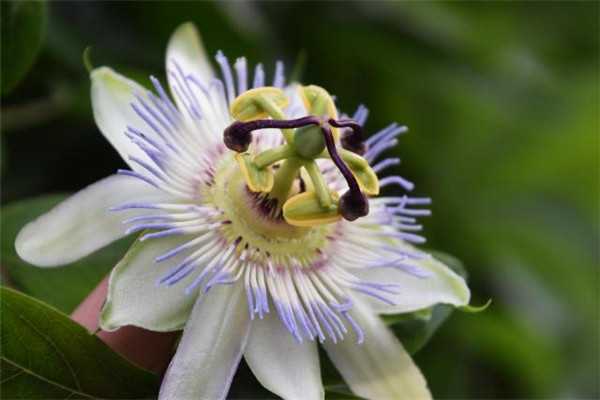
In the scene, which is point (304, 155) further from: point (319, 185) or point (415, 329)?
point (415, 329)

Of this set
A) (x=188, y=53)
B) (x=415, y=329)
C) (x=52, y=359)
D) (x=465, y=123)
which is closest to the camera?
(x=52, y=359)

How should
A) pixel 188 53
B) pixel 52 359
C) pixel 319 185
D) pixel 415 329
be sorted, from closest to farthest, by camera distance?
pixel 52 359 → pixel 319 185 → pixel 415 329 → pixel 188 53

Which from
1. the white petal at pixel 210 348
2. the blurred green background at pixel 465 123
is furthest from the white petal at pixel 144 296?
the blurred green background at pixel 465 123

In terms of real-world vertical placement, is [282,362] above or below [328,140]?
below

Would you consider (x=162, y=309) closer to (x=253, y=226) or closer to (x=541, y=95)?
(x=253, y=226)

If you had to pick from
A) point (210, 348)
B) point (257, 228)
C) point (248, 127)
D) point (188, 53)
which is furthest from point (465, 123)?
point (210, 348)

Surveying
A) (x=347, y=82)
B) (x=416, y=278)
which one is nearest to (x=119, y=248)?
(x=416, y=278)

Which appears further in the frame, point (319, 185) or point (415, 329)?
point (415, 329)
